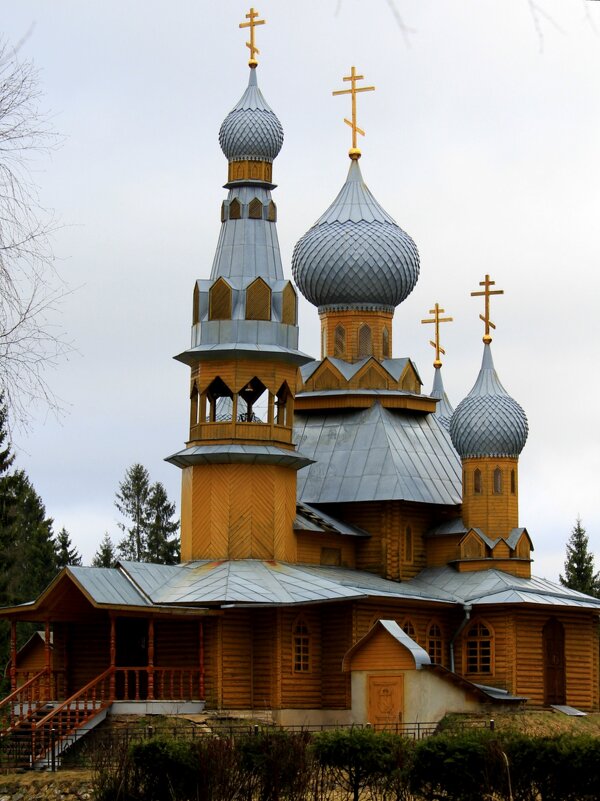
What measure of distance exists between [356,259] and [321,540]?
279 inches

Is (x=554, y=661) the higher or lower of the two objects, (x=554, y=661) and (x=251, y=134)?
the lower

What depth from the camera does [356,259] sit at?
45.2 meters

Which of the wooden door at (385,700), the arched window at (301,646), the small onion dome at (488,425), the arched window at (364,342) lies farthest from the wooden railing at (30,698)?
the arched window at (364,342)

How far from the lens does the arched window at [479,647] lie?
41.3 metres

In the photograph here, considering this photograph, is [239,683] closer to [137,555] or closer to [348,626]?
[348,626]

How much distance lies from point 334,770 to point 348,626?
1088 centimetres

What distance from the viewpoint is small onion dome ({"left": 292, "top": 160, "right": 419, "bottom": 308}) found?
45219mm

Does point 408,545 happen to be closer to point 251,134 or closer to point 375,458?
point 375,458

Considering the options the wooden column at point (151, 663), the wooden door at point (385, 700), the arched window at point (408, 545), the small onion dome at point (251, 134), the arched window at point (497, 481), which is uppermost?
the small onion dome at point (251, 134)

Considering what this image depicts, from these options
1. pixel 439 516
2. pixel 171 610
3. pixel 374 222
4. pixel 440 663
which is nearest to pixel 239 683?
pixel 171 610

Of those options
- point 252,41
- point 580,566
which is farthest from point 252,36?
point 580,566

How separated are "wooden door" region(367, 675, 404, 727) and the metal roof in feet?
17.6

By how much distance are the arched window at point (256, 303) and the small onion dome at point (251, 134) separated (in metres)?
3.14

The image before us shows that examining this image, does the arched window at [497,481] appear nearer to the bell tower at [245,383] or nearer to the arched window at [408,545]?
the arched window at [408,545]
